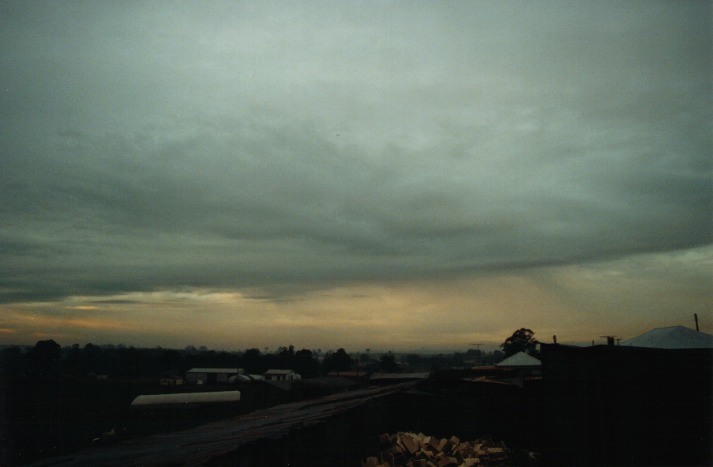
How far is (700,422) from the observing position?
36.5 feet

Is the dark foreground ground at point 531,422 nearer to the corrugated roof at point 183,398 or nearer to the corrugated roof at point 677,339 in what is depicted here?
the corrugated roof at point 677,339

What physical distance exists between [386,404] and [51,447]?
19745mm

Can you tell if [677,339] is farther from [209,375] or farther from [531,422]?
[209,375]

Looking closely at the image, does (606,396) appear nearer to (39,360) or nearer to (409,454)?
(409,454)

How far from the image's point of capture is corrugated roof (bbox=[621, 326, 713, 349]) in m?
17.5

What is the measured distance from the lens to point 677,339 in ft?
59.1

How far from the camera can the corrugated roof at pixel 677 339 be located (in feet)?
57.4

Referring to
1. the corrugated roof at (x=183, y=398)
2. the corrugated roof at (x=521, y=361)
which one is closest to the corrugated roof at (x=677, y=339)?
the corrugated roof at (x=521, y=361)

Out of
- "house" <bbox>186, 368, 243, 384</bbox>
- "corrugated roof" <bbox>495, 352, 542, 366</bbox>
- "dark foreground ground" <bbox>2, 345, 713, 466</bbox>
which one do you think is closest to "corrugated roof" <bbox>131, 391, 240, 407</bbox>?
"dark foreground ground" <bbox>2, 345, 713, 466</bbox>

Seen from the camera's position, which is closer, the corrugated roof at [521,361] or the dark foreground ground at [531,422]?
the dark foreground ground at [531,422]

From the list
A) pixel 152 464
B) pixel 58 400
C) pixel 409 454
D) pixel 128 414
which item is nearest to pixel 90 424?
pixel 128 414

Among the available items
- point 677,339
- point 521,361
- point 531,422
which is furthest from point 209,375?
point 677,339

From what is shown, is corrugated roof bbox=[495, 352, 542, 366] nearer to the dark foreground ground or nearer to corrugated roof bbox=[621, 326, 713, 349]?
corrugated roof bbox=[621, 326, 713, 349]

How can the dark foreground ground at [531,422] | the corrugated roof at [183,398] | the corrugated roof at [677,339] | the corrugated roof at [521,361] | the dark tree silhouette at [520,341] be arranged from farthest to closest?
the dark tree silhouette at [520,341] → the corrugated roof at [183,398] → the corrugated roof at [521,361] → the corrugated roof at [677,339] → the dark foreground ground at [531,422]
